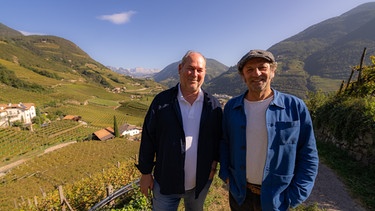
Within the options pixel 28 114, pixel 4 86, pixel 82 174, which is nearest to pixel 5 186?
pixel 82 174

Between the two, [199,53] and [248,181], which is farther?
[199,53]

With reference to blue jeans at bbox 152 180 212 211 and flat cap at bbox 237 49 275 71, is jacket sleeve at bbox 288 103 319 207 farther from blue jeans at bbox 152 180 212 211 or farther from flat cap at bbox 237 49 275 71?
blue jeans at bbox 152 180 212 211

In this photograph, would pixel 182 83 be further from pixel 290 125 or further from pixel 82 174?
pixel 82 174

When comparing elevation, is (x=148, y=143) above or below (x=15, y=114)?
above

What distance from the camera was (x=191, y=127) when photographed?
220 centimetres

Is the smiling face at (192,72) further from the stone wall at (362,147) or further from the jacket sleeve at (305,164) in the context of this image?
the stone wall at (362,147)

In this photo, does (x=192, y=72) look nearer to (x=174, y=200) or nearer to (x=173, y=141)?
(x=173, y=141)

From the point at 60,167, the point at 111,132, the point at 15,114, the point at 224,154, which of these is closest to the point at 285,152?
the point at 224,154

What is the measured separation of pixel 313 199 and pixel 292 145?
406cm

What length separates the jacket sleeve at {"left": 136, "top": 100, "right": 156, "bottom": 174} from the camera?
2.24 m

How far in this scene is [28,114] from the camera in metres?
58.2

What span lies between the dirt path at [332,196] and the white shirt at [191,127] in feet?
12.8

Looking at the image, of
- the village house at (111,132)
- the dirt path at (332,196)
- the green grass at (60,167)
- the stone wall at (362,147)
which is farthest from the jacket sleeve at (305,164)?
the village house at (111,132)

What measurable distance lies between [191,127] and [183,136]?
0.42 ft
